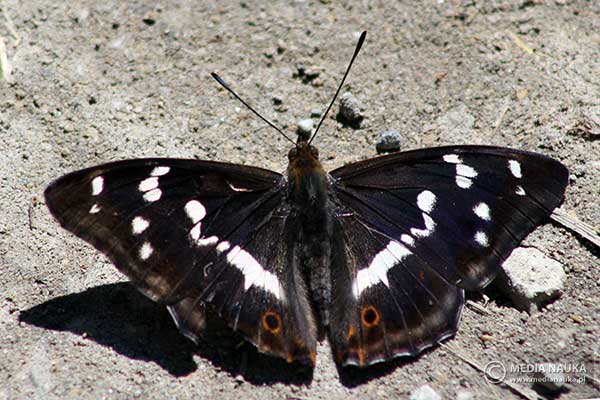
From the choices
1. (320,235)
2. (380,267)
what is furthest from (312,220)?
(380,267)

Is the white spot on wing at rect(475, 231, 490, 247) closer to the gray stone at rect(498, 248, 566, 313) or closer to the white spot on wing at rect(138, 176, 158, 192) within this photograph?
the gray stone at rect(498, 248, 566, 313)

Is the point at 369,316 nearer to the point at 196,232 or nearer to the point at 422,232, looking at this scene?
the point at 422,232

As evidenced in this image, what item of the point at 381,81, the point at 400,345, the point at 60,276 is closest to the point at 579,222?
the point at 400,345

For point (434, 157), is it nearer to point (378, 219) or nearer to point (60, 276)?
point (378, 219)

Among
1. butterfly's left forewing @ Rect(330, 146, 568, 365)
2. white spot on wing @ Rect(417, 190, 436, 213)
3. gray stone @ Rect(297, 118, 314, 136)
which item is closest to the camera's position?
butterfly's left forewing @ Rect(330, 146, 568, 365)

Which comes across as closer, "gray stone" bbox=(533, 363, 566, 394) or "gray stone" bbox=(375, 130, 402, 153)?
"gray stone" bbox=(533, 363, 566, 394)

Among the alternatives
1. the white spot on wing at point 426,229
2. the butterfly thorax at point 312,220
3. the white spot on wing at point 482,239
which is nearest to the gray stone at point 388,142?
the butterfly thorax at point 312,220

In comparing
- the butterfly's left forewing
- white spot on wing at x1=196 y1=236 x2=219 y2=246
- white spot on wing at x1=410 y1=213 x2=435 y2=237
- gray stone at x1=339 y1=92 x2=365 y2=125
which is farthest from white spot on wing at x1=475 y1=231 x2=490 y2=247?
gray stone at x1=339 y1=92 x2=365 y2=125
